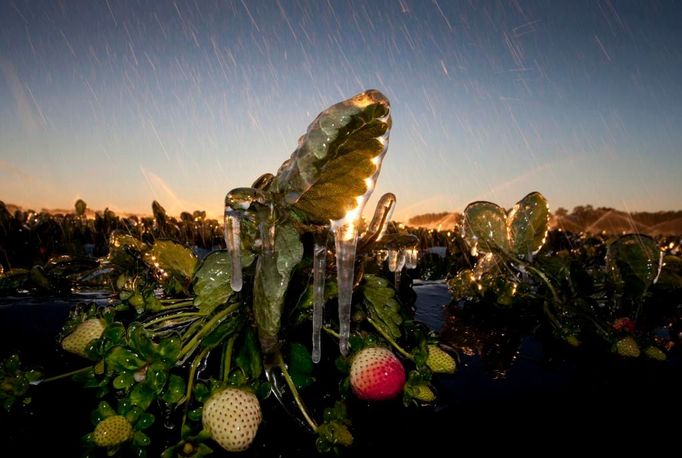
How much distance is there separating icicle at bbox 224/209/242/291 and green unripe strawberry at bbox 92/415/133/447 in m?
0.31

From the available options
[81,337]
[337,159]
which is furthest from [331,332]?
[81,337]

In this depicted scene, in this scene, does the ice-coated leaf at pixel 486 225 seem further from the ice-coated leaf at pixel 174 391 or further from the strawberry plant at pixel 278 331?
the ice-coated leaf at pixel 174 391

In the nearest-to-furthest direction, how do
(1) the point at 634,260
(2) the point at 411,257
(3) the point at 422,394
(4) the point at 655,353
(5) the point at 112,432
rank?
1. (5) the point at 112,432
2. (3) the point at 422,394
3. (4) the point at 655,353
4. (2) the point at 411,257
5. (1) the point at 634,260

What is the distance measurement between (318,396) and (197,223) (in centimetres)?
302

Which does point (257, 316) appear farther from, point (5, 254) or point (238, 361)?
point (5, 254)

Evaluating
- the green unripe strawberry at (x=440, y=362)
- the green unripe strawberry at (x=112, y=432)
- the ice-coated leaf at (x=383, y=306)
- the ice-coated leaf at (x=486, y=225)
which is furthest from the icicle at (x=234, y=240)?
the ice-coated leaf at (x=486, y=225)

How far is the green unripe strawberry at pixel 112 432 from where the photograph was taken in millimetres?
713

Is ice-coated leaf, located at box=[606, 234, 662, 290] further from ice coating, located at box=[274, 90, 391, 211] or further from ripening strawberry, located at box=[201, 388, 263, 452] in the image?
ripening strawberry, located at box=[201, 388, 263, 452]

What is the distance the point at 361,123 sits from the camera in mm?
711

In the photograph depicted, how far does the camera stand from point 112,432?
0.72 metres

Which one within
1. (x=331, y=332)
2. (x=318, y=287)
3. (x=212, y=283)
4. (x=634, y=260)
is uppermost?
(x=212, y=283)

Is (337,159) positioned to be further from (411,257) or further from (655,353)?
(655,353)

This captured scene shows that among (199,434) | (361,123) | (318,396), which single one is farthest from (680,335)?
(199,434)

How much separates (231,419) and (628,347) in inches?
49.4
